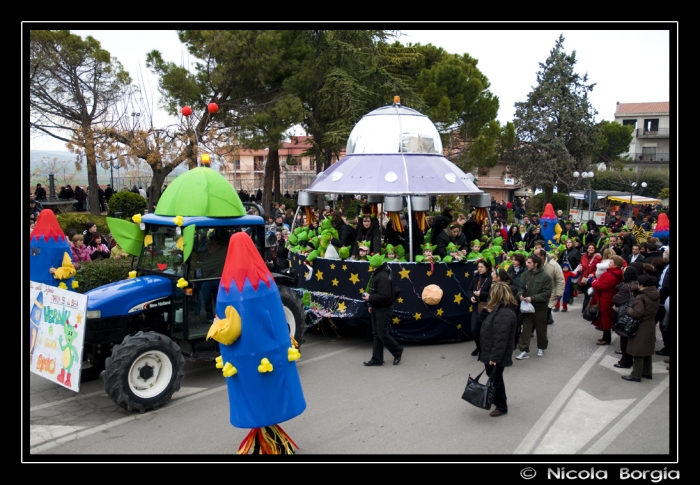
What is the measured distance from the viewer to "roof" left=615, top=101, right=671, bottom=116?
52578 millimetres

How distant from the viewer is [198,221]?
7934 millimetres

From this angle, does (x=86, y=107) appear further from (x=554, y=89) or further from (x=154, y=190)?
(x=554, y=89)

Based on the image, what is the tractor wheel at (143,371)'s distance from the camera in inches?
270

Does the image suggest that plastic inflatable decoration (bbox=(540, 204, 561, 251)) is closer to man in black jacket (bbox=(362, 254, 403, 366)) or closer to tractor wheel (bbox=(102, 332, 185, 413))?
man in black jacket (bbox=(362, 254, 403, 366))

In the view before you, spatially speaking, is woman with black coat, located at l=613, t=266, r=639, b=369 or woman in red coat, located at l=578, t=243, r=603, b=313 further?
woman in red coat, located at l=578, t=243, r=603, b=313

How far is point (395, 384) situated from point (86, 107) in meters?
18.0

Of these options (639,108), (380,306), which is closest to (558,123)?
(639,108)

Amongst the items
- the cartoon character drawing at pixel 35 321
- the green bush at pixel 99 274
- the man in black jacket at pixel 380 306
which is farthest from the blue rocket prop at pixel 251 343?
the green bush at pixel 99 274

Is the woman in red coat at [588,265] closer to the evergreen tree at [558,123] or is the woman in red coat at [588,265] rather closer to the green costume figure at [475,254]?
the green costume figure at [475,254]

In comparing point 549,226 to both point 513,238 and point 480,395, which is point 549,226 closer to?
point 513,238

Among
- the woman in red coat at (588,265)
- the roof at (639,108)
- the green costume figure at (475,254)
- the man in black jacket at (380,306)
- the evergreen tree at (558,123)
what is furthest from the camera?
the roof at (639,108)

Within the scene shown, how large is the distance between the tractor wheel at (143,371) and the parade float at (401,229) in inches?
137

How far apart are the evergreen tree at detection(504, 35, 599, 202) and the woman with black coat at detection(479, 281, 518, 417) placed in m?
36.8

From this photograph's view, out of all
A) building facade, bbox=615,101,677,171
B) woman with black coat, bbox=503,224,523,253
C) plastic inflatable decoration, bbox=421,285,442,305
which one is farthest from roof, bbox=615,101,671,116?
plastic inflatable decoration, bbox=421,285,442,305
